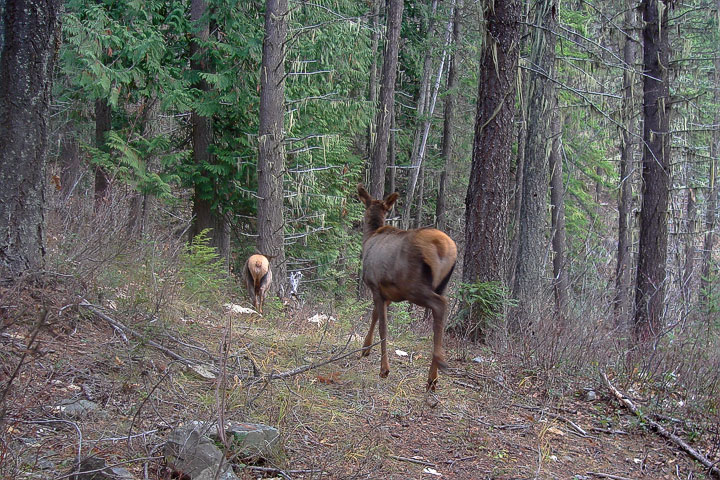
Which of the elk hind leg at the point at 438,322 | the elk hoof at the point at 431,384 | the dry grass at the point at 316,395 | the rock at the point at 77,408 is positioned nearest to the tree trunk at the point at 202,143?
the dry grass at the point at 316,395

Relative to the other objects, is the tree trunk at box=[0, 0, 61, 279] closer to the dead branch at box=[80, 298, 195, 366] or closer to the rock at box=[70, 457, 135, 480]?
the dead branch at box=[80, 298, 195, 366]

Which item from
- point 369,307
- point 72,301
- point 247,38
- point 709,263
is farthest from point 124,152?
point 709,263

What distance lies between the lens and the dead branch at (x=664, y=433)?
6172 millimetres

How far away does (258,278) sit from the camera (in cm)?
1327

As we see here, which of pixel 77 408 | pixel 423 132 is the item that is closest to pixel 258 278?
pixel 77 408

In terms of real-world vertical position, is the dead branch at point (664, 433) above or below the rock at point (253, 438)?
below

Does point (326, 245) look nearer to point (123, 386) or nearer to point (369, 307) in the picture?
point (369, 307)

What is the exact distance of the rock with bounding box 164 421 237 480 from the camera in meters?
4.20

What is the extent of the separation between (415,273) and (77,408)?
135 inches

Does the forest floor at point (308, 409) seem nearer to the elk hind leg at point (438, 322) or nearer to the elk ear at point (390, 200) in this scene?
the elk hind leg at point (438, 322)

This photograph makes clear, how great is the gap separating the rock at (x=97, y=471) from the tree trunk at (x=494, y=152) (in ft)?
20.4

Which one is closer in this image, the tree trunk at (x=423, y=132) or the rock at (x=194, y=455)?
the rock at (x=194, y=455)

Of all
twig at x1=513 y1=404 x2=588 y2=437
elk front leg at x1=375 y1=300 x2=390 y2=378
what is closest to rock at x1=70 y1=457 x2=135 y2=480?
elk front leg at x1=375 y1=300 x2=390 y2=378

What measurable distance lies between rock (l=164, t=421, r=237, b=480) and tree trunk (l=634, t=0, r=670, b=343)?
42.3ft
